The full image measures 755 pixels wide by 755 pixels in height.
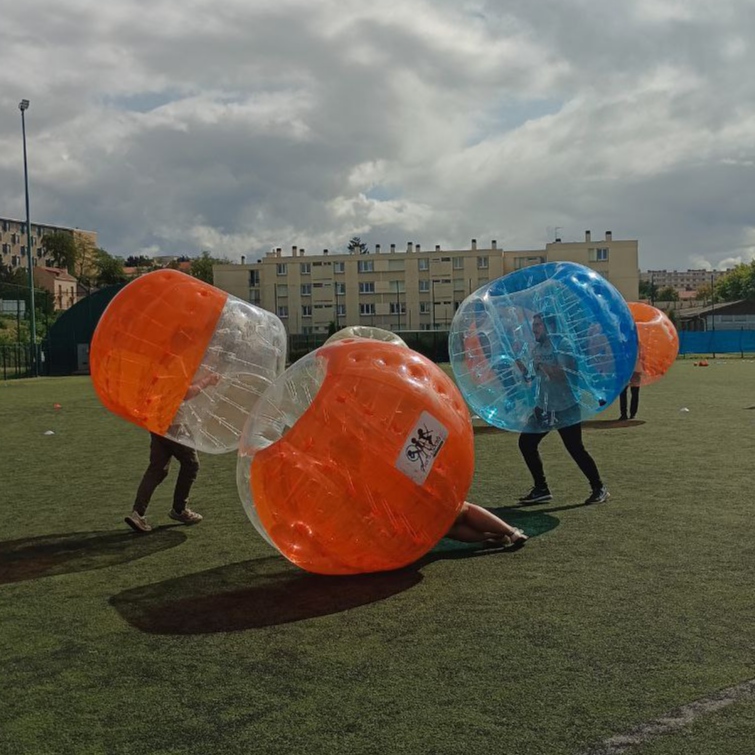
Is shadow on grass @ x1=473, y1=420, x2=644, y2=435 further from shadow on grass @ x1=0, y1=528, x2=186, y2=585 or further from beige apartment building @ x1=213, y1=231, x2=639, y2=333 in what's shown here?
beige apartment building @ x1=213, y1=231, x2=639, y2=333

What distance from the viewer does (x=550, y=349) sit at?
8.07 m

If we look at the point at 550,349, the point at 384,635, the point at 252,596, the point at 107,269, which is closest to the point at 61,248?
the point at 107,269

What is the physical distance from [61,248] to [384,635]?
118 m

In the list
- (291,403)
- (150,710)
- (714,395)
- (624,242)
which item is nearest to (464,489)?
(291,403)

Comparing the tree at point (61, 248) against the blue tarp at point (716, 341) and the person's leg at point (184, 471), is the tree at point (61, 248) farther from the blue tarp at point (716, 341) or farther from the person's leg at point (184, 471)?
the person's leg at point (184, 471)

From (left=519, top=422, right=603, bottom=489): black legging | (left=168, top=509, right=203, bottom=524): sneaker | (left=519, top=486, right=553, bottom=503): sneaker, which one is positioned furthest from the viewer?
(left=519, top=486, right=553, bottom=503): sneaker

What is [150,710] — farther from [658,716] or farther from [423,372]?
[423,372]

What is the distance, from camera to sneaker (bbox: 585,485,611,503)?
845 cm

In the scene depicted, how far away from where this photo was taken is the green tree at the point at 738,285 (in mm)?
120312

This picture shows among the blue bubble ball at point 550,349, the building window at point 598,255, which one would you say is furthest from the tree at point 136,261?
the blue bubble ball at point 550,349

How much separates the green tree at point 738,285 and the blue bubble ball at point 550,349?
120 m

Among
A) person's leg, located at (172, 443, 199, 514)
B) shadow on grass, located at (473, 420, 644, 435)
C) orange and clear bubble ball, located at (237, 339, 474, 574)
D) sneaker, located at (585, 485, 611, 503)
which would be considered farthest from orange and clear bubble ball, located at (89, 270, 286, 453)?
shadow on grass, located at (473, 420, 644, 435)

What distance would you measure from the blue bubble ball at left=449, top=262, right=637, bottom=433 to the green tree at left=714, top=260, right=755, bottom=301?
11954cm

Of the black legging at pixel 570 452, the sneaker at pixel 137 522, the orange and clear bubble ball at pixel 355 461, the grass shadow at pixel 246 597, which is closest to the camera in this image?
the grass shadow at pixel 246 597
